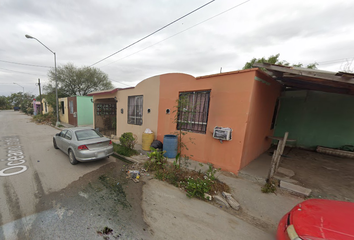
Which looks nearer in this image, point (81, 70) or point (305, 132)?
point (305, 132)

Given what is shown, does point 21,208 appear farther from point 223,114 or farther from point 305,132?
point 305,132

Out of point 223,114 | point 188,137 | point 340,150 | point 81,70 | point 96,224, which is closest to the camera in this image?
point 96,224

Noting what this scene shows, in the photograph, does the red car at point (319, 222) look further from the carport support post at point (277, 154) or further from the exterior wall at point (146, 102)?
the exterior wall at point (146, 102)

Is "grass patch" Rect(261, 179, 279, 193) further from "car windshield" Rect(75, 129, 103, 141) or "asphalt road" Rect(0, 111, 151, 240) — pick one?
"car windshield" Rect(75, 129, 103, 141)

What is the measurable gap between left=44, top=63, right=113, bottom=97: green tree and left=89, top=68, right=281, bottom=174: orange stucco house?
2019 centimetres

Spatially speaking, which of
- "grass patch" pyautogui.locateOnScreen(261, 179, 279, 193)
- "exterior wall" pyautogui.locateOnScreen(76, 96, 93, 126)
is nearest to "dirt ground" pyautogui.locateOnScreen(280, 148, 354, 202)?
"grass patch" pyautogui.locateOnScreen(261, 179, 279, 193)

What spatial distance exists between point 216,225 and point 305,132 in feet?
25.1

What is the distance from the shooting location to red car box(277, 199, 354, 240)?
153 centimetres

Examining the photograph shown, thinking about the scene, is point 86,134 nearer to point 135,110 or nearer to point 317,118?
point 135,110

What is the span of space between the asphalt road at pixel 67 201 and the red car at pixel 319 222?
219 centimetres

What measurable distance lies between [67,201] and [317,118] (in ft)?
34.5

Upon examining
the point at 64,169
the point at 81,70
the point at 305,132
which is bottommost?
the point at 64,169

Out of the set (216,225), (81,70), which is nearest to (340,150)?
(216,225)

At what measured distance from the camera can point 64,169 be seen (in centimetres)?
460
